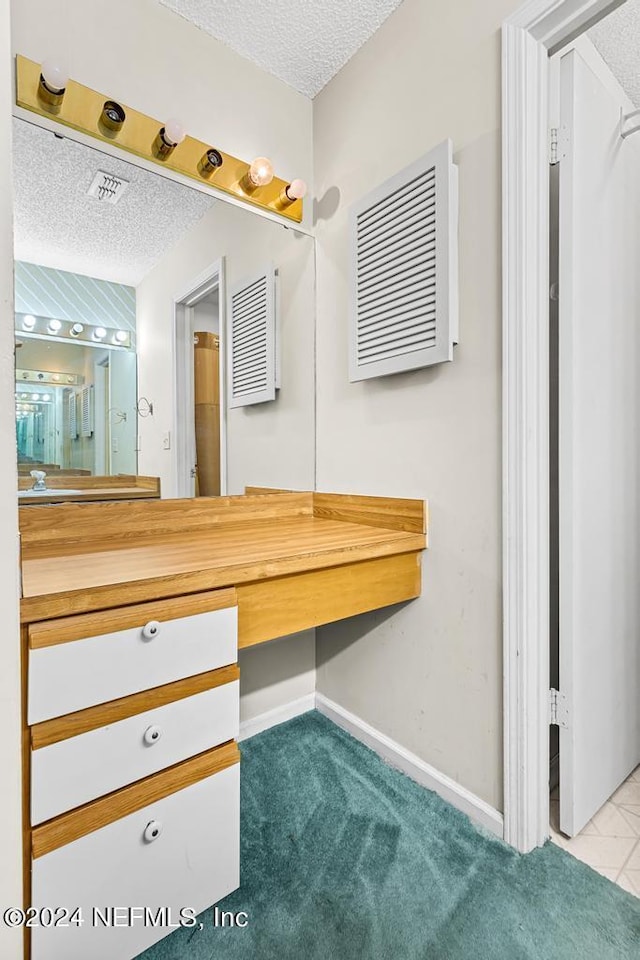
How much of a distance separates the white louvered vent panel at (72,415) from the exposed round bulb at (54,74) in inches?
30.2

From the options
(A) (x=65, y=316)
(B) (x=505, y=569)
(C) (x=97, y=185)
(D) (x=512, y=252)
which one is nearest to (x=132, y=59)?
(C) (x=97, y=185)

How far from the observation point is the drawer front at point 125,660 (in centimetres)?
81

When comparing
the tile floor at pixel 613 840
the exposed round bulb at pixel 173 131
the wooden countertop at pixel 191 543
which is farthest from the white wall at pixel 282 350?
the tile floor at pixel 613 840

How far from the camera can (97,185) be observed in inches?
55.2

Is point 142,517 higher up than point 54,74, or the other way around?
point 54,74

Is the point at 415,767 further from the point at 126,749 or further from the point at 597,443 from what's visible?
the point at 597,443

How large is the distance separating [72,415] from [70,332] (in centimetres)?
24

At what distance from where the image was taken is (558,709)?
1.28 metres

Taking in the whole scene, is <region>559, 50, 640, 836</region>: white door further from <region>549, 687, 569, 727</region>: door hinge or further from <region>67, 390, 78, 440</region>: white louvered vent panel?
<region>67, 390, 78, 440</region>: white louvered vent panel

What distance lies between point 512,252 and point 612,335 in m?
0.46

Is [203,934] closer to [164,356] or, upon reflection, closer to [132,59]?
[164,356]

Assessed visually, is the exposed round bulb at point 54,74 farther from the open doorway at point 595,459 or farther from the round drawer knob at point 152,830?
the round drawer knob at point 152,830

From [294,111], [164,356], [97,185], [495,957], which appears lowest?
[495,957]

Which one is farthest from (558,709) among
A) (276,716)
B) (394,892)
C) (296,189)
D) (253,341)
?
(296,189)
